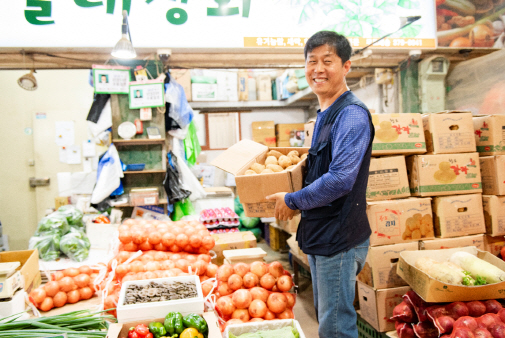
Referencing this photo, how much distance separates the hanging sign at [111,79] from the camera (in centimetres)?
372

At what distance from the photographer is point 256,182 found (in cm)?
169

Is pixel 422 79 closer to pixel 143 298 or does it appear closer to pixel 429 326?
pixel 429 326

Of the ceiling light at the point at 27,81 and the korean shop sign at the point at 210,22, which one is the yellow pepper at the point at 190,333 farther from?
the ceiling light at the point at 27,81

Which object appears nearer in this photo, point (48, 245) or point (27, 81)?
point (48, 245)

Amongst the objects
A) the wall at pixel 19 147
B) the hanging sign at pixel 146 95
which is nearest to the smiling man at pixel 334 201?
the hanging sign at pixel 146 95

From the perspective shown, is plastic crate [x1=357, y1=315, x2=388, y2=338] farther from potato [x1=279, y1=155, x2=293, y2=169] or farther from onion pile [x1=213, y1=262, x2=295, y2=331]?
potato [x1=279, y1=155, x2=293, y2=169]

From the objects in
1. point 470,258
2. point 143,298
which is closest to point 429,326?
point 470,258

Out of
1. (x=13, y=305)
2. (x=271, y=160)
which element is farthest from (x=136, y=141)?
(x=271, y=160)

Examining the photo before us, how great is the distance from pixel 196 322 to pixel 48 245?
2.32 m

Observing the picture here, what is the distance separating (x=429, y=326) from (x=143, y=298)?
1.62 metres

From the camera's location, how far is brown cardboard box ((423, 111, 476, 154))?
8.34ft

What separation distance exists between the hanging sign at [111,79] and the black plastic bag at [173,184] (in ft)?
3.22

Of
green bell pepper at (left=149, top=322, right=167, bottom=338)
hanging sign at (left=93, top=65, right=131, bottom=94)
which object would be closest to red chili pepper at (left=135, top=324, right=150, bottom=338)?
green bell pepper at (left=149, top=322, right=167, bottom=338)

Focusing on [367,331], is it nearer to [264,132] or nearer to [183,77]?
[264,132]
